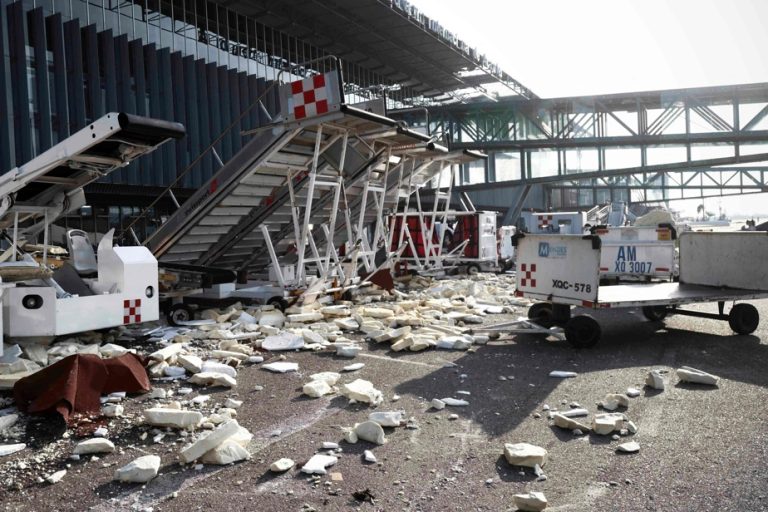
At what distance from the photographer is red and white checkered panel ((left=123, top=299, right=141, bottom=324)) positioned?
730 centimetres

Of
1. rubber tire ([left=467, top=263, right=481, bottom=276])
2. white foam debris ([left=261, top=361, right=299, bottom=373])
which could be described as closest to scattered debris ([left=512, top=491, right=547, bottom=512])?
white foam debris ([left=261, top=361, right=299, bottom=373])

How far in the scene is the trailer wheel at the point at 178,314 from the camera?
9370mm

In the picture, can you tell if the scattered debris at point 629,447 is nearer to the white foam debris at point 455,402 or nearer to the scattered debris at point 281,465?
the white foam debris at point 455,402

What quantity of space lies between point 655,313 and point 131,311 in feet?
25.1

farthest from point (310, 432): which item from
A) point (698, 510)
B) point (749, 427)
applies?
point (749, 427)

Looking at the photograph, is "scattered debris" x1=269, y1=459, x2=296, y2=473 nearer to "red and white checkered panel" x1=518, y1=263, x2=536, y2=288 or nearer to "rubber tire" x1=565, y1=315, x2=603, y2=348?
"rubber tire" x1=565, y1=315, x2=603, y2=348

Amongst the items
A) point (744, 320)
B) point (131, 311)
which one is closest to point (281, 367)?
point (131, 311)

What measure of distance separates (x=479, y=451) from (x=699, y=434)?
1680mm

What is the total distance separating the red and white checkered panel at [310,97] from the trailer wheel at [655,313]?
5.90 meters

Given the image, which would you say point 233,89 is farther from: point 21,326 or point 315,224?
point 21,326

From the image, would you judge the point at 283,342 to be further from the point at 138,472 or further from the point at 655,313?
the point at 655,313

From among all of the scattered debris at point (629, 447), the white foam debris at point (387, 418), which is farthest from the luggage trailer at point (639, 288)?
the white foam debris at point (387, 418)

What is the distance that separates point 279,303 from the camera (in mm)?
10461

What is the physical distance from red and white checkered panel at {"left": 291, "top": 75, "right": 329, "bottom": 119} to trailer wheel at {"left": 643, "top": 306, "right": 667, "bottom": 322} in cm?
590
